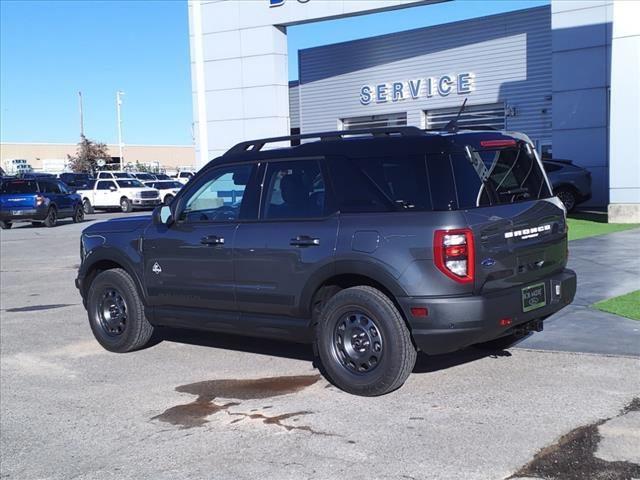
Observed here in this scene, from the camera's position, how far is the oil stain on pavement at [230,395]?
564 cm

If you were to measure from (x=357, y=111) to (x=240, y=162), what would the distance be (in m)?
27.5

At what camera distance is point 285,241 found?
630cm

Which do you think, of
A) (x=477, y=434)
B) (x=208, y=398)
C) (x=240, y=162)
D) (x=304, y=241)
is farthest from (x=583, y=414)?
(x=240, y=162)

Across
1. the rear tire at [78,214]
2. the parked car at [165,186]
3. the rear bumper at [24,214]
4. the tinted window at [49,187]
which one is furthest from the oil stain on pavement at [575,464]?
the parked car at [165,186]

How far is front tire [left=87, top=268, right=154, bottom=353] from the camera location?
305 inches

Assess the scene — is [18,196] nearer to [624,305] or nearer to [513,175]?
[624,305]

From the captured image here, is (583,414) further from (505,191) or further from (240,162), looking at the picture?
(240,162)

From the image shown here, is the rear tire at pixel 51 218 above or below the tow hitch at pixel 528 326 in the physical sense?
below

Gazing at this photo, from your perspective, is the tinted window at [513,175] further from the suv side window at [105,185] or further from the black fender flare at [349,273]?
the suv side window at [105,185]

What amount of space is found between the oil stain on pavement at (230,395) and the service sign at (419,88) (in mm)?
25137

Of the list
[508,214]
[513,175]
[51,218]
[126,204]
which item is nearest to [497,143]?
[513,175]

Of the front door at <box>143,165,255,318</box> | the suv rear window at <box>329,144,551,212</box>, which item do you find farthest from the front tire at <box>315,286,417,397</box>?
the front door at <box>143,165,255,318</box>

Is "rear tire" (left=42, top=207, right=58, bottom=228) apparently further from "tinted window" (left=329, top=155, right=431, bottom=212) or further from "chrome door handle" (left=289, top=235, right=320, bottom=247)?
"tinted window" (left=329, top=155, right=431, bottom=212)

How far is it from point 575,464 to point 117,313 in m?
5.10
